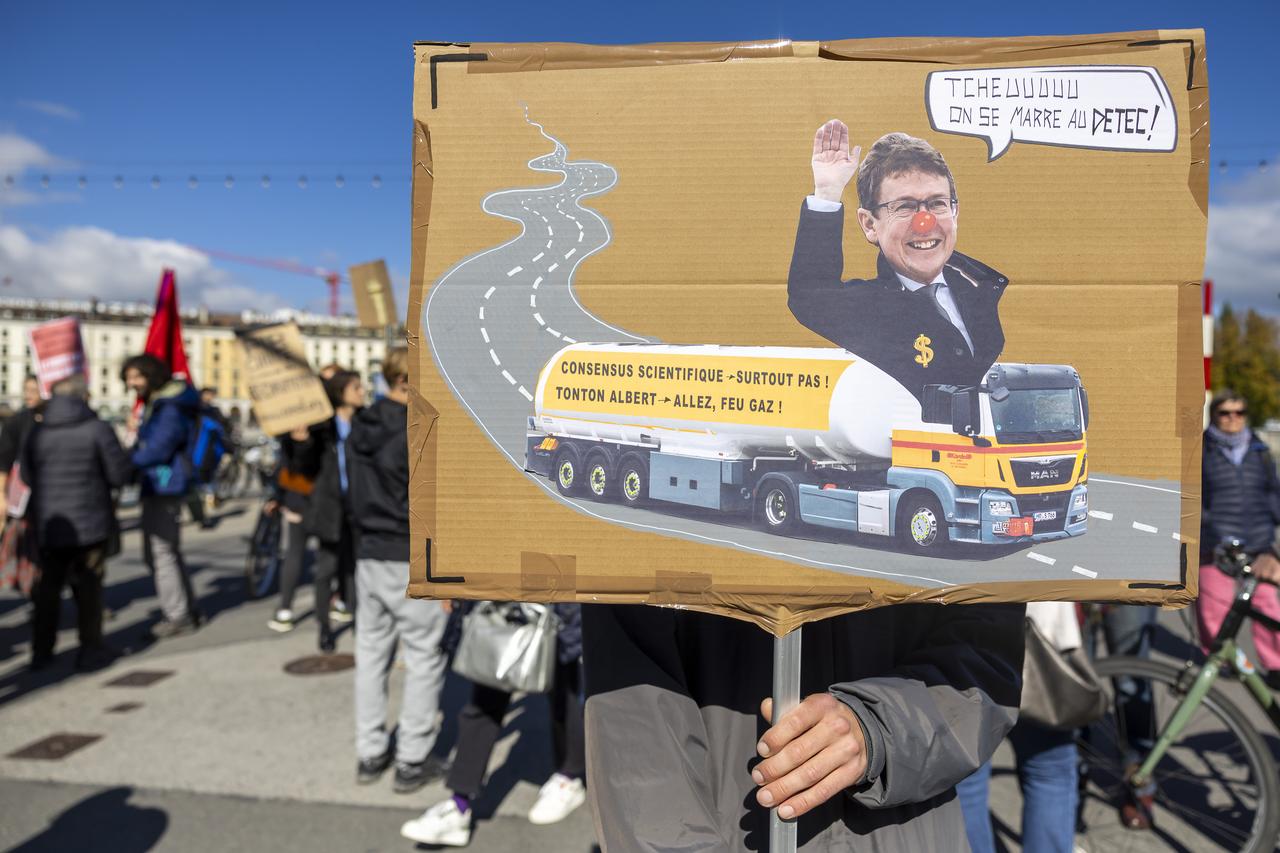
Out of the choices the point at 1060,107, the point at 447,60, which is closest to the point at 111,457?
the point at 447,60

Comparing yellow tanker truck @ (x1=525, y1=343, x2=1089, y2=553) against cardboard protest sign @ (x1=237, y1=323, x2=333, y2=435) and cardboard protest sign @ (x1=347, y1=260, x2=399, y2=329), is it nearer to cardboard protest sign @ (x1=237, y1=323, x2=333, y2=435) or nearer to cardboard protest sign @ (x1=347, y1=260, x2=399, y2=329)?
cardboard protest sign @ (x1=237, y1=323, x2=333, y2=435)

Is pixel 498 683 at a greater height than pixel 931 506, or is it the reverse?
pixel 931 506

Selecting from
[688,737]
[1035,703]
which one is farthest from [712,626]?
[1035,703]

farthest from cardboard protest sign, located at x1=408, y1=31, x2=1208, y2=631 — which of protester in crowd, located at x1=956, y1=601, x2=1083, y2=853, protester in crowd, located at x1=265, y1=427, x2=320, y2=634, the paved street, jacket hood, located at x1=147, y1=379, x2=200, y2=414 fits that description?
jacket hood, located at x1=147, y1=379, x2=200, y2=414

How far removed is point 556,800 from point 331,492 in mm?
3384

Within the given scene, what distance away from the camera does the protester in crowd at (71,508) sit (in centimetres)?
639

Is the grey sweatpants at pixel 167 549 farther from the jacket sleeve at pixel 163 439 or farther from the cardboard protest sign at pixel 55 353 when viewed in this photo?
the cardboard protest sign at pixel 55 353

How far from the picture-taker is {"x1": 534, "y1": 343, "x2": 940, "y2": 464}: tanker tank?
4.49 ft

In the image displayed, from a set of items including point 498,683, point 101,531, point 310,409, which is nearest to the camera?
point 498,683

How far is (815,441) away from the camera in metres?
1.38

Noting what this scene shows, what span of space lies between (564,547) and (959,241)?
82cm

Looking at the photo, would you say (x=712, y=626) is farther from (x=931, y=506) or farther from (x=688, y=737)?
(x=931, y=506)

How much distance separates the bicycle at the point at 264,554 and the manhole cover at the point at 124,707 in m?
2.89

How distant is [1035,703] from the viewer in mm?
2674
